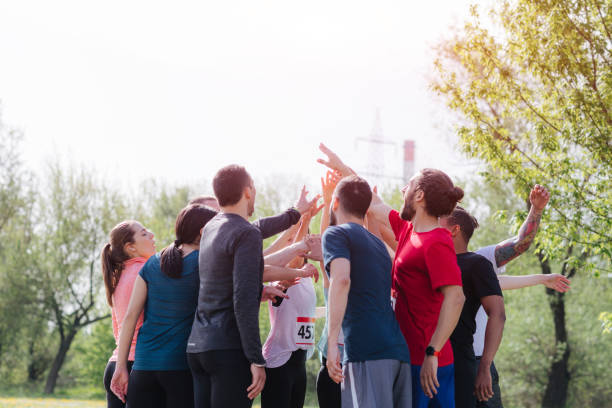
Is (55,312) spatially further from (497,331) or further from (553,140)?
(497,331)

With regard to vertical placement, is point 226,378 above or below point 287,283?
below

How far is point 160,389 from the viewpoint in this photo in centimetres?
444

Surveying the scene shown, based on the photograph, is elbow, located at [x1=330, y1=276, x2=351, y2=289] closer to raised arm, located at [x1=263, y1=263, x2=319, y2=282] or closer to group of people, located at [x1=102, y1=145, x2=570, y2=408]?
group of people, located at [x1=102, y1=145, x2=570, y2=408]

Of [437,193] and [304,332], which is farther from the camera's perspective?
[304,332]

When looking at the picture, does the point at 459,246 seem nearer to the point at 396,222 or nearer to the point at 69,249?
the point at 396,222

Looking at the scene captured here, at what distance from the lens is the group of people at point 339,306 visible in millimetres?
3805

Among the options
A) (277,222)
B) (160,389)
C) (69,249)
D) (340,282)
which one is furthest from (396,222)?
(69,249)

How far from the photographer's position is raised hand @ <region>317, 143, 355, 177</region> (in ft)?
17.5

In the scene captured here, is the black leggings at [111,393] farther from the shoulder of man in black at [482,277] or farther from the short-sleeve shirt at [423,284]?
the shoulder of man in black at [482,277]

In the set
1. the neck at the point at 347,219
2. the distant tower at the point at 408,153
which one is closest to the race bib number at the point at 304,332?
the neck at the point at 347,219

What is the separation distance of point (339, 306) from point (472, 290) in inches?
48.8

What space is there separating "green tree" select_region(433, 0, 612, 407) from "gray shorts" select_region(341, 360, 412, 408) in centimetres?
770

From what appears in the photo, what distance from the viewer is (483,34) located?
11.5 m

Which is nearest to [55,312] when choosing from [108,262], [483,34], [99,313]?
[99,313]
